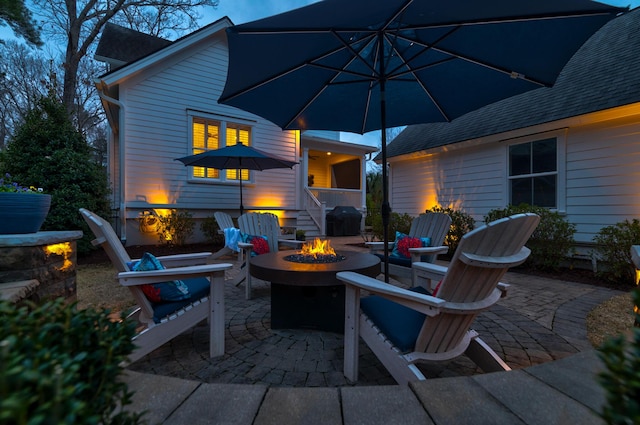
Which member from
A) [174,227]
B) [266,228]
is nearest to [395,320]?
[266,228]

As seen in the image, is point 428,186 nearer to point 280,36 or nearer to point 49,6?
point 280,36

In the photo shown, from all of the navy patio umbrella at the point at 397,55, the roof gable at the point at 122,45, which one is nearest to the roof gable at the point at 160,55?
the roof gable at the point at 122,45

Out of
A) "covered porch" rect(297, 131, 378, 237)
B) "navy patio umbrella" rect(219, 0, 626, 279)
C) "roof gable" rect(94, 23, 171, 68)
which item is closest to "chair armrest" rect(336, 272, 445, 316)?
"navy patio umbrella" rect(219, 0, 626, 279)

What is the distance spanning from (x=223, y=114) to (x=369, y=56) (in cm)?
607

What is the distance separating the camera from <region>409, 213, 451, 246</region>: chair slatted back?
3855mm

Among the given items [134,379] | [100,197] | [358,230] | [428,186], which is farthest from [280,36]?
[358,230]

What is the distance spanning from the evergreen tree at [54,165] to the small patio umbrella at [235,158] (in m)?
1.92

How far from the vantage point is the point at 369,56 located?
3090 mm

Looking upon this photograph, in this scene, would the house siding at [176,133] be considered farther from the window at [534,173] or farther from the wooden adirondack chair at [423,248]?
the window at [534,173]

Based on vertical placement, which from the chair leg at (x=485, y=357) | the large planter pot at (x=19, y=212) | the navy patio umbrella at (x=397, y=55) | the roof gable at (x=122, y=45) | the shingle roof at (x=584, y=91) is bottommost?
the chair leg at (x=485, y=357)

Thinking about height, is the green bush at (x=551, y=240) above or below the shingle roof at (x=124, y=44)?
below

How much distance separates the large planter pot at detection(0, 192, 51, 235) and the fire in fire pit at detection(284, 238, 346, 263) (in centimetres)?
Answer: 192

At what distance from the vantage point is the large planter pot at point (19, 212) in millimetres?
1863

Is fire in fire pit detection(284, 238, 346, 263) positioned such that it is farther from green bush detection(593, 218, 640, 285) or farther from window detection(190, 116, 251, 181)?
window detection(190, 116, 251, 181)
